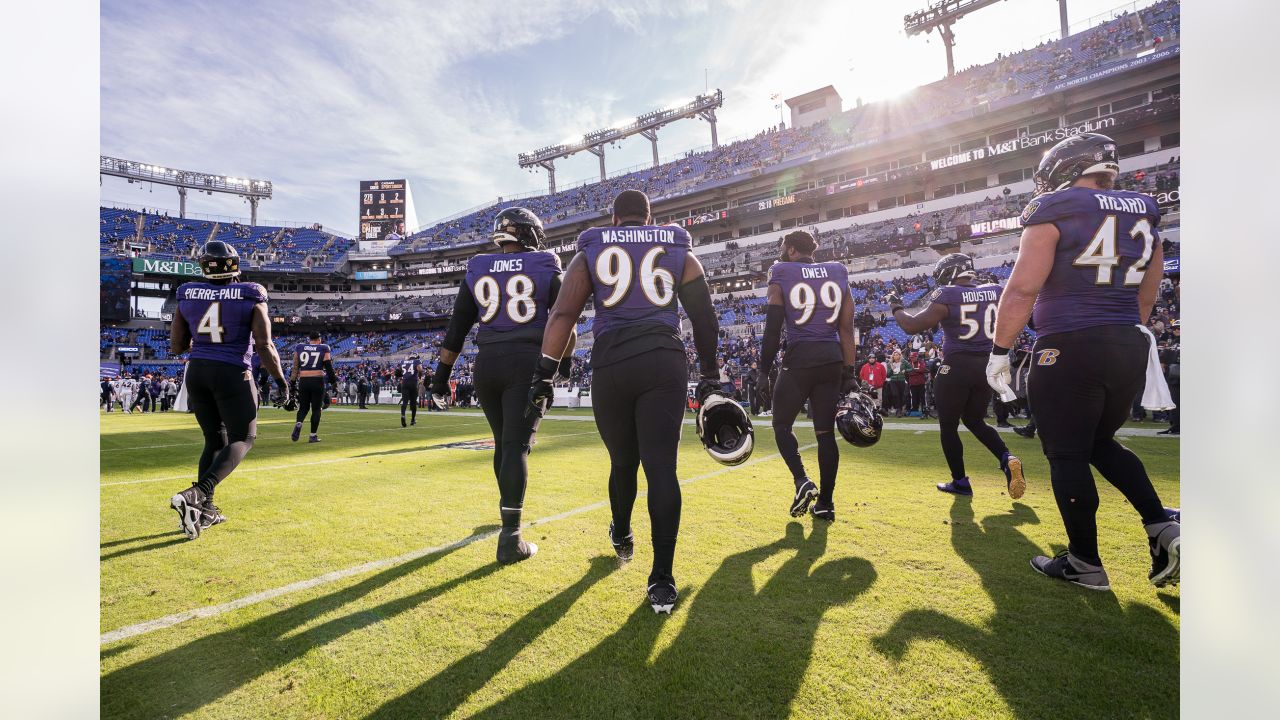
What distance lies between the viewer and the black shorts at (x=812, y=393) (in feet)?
14.3

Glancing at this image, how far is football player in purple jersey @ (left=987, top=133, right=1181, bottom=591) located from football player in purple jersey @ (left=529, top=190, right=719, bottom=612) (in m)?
1.78

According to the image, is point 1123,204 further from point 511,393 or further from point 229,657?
point 229,657

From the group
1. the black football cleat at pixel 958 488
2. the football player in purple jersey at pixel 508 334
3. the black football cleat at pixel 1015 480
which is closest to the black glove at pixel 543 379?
the football player in purple jersey at pixel 508 334

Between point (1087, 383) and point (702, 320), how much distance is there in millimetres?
1998

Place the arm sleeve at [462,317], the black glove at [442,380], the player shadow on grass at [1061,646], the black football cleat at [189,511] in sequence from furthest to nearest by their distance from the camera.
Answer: the black glove at [442,380] → the arm sleeve at [462,317] → the black football cleat at [189,511] → the player shadow on grass at [1061,646]

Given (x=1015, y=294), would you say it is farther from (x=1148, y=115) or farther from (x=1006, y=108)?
(x=1006, y=108)

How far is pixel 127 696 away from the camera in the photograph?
1926 millimetres

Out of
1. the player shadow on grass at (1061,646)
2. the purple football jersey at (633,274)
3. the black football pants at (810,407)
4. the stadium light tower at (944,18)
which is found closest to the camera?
the player shadow on grass at (1061,646)

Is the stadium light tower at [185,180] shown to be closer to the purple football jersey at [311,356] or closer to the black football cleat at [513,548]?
the purple football jersey at [311,356]

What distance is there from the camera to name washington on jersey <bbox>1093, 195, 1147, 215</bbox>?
278 cm

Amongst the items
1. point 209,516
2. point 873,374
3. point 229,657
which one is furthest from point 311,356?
point 873,374

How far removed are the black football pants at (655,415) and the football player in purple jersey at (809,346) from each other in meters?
1.68

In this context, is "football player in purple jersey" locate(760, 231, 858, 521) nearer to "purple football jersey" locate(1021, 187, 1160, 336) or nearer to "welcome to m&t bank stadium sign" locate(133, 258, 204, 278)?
"purple football jersey" locate(1021, 187, 1160, 336)
